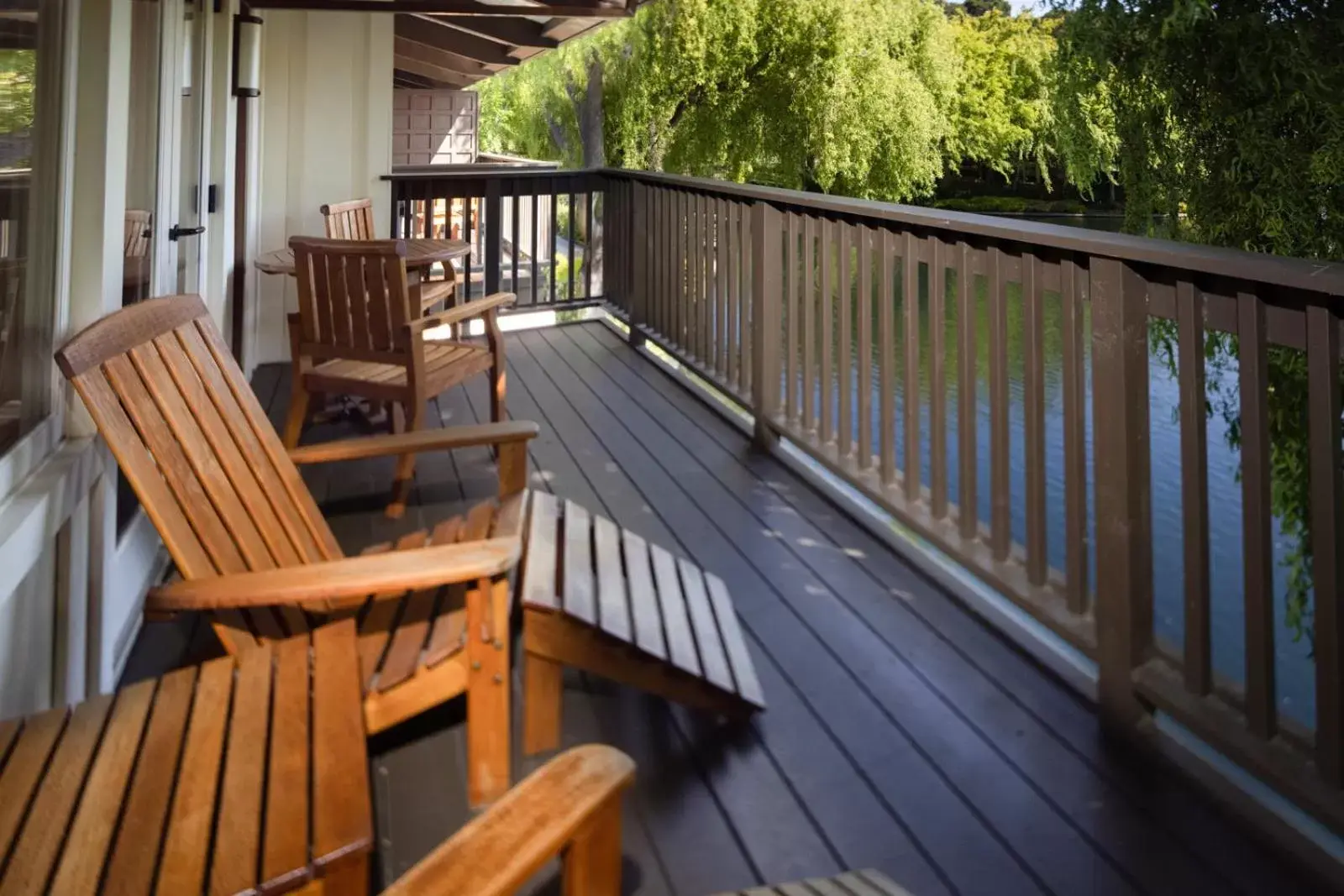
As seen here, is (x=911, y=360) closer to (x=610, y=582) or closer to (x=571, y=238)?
(x=610, y=582)

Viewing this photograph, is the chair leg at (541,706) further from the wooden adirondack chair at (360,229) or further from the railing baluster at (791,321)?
the wooden adirondack chair at (360,229)

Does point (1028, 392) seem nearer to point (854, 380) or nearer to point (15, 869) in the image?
point (854, 380)

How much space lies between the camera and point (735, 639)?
2.17 meters

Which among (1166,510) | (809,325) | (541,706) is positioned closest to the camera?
(541,706)

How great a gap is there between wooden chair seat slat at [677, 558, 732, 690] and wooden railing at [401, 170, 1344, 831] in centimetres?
67

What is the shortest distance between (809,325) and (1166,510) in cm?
156

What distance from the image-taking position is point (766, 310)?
3916 mm

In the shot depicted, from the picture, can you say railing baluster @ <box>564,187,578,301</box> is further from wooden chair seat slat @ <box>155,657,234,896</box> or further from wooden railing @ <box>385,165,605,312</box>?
wooden chair seat slat @ <box>155,657,234,896</box>

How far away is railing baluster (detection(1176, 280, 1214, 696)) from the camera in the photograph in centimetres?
178

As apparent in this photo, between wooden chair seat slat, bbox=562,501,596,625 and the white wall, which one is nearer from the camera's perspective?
wooden chair seat slat, bbox=562,501,596,625

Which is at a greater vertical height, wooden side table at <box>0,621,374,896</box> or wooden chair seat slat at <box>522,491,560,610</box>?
wooden chair seat slat at <box>522,491,560,610</box>

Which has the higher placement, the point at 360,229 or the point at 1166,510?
the point at 360,229

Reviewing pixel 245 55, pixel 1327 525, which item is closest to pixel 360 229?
pixel 245 55

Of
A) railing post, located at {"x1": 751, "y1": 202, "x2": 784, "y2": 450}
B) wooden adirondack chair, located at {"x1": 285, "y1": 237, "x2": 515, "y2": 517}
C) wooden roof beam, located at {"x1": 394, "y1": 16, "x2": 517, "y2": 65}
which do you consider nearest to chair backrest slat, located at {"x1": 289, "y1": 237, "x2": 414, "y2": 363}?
wooden adirondack chair, located at {"x1": 285, "y1": 237, "x2": 515, "y2": 517}
